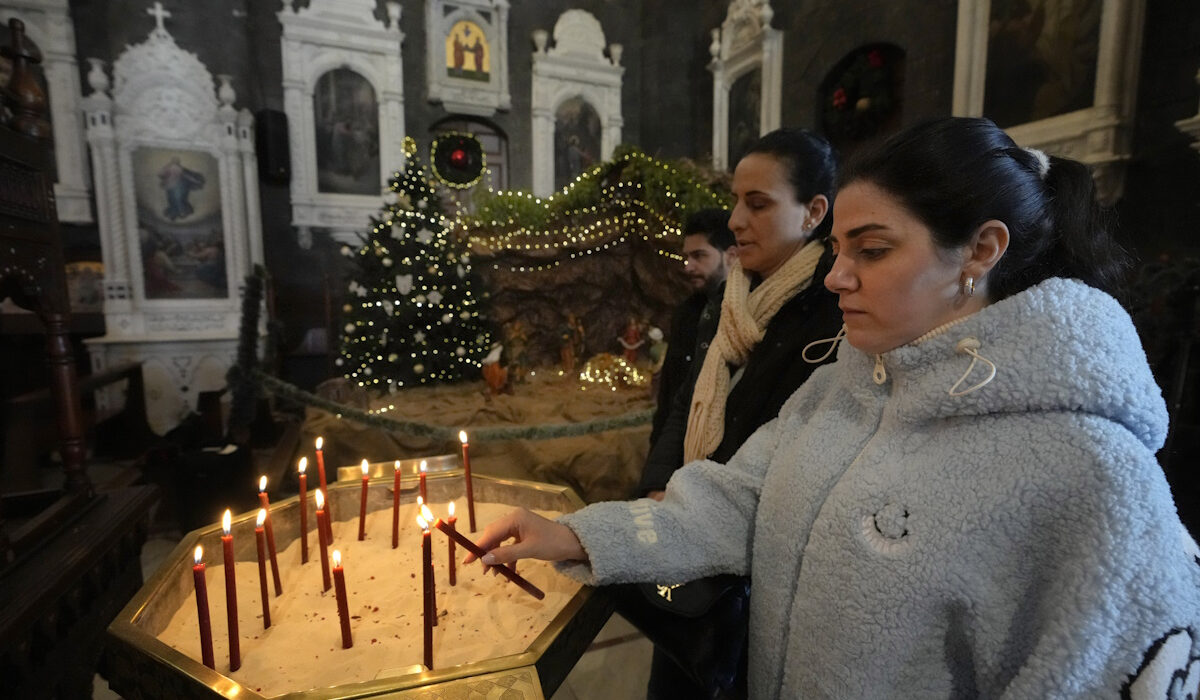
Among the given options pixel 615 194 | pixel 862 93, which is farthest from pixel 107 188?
pixel 862 93

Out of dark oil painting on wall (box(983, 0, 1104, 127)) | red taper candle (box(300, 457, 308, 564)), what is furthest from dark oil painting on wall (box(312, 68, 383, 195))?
red taper candle (box(300, 457, 308, 564))

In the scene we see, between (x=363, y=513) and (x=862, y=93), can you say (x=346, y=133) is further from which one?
(x=363, y=513)

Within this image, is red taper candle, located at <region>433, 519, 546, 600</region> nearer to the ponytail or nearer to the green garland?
the ponytail

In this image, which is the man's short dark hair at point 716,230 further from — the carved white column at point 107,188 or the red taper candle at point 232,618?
the carved white column at point 107,188

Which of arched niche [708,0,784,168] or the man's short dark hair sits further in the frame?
arched niche [708,0,784,168]

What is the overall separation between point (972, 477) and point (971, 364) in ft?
0.53

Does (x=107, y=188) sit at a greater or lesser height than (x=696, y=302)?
greater

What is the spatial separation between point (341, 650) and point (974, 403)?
1105 mm

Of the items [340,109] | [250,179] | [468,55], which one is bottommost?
[250,179]

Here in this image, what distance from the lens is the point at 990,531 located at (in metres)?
0.78

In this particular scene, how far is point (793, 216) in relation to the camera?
1555 mm

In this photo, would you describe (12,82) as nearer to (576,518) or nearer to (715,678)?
(576,518)

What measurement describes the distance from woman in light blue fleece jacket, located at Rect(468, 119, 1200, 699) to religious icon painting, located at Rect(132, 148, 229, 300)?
9137mm

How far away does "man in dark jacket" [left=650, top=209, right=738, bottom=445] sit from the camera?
226cm
